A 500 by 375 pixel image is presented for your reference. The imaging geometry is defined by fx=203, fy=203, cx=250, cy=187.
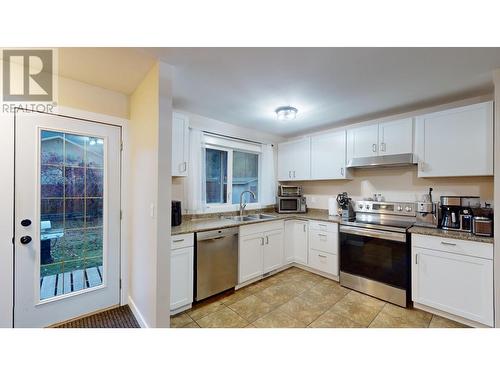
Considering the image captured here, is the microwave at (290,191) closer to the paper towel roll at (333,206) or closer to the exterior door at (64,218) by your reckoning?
the paper towel roll at (333,206)

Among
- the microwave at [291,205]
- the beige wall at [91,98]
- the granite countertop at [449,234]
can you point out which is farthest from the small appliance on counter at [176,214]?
the granite countertop at [449,234]

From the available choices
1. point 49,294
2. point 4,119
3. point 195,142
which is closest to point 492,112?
point 195,142

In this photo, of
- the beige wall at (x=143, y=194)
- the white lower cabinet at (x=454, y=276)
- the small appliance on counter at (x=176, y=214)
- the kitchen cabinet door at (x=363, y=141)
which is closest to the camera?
the beige wall at (x=143, y=194)

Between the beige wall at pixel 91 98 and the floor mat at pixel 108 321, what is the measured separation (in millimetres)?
1999

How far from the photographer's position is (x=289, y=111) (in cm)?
A: 250

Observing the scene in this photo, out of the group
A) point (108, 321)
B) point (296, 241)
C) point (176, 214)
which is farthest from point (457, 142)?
A: point (108, 321)

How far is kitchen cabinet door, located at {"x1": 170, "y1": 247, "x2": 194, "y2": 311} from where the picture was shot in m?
1.99

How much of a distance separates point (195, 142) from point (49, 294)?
2.10 meters

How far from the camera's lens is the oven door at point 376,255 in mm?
2215

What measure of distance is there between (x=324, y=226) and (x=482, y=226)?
4.95 feet

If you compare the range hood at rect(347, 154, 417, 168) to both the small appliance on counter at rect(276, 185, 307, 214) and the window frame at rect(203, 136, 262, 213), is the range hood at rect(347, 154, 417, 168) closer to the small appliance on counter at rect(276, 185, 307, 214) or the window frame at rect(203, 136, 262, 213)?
the small appliance on counter at rect(276, 185, 307, 214)

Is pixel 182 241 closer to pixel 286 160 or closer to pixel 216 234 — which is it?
pixel 216 234

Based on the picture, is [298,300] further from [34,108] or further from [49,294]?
[34,108]

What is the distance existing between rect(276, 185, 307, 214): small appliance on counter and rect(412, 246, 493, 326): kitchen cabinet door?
170 cm
